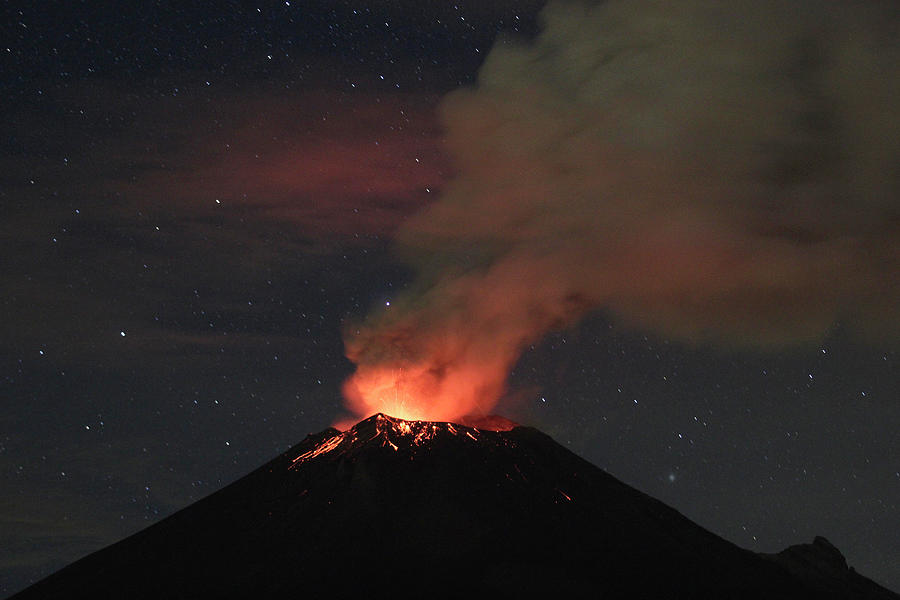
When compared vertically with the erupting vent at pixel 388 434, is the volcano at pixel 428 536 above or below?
below

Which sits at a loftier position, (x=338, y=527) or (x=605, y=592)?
(x=338, y=527)

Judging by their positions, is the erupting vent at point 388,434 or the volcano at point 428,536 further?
the erupting vent at point 388,434

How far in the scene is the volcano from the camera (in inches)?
3071

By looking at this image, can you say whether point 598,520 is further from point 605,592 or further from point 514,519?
point 605,592

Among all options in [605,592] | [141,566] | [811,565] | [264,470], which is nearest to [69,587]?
[141,566]

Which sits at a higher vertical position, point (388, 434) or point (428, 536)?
point (388, 434)

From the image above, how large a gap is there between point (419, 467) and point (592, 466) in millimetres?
23915

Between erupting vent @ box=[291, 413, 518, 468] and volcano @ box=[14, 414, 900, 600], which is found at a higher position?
erupting vent @ box=[291, 413, 518, 468]

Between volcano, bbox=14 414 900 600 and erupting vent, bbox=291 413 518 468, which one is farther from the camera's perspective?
erupting vent, bbox=291 413 518 468

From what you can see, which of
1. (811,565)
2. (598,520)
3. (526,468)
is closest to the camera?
(598,520)

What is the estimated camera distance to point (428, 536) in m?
83.9

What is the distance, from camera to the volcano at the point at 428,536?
256ft

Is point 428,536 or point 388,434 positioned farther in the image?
point 388,434

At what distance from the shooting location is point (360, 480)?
9556 centimetres
